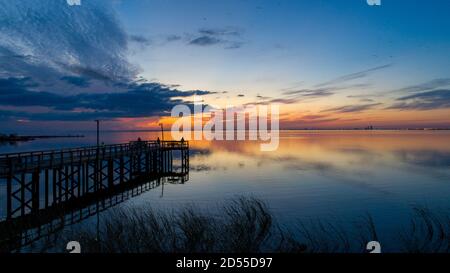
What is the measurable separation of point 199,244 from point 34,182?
13980 millimetres

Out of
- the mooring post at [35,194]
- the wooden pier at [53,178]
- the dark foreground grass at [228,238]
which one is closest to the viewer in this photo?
the dark foreground grass at [228,238]

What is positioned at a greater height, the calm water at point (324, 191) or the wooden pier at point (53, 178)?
the wooden pier at point (53, 178)

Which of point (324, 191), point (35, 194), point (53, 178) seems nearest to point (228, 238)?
point (35, 194)

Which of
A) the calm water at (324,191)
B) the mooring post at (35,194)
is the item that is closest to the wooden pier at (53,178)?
the mooring post at (35,194)

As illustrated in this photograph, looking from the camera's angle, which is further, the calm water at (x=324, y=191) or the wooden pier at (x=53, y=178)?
the calm water at (x=324, y=191)

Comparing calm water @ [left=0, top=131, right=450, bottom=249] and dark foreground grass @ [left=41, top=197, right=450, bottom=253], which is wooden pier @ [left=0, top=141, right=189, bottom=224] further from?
dark foreground grass @ [left=41, top=197, right=450, bottom=253]

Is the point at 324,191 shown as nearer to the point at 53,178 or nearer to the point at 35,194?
the point at 53,178

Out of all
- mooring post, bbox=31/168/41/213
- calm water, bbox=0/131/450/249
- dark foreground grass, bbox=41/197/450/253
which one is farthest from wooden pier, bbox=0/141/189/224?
dark foreground grass, bbox=41/197/450/253

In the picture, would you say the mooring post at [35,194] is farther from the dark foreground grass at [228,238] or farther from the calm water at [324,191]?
the calm water at [324,191]

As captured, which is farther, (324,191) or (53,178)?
(324,191)

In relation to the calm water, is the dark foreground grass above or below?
above

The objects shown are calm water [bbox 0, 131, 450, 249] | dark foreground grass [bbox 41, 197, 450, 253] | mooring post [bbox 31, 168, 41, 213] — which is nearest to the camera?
dark foreground grass [bbox 41, 197, 450, 253]

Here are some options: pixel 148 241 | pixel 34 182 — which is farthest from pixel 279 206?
pixel 34 182
